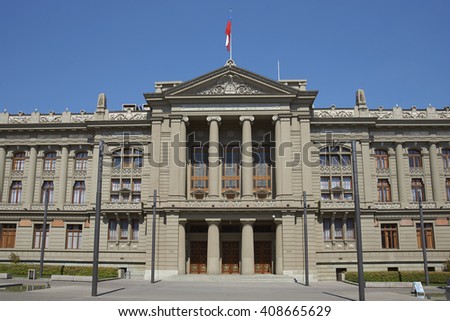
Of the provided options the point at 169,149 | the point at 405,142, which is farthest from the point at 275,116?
the point at 405,142

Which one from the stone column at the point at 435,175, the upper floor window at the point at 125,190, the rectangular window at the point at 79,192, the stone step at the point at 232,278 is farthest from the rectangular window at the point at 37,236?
the stone column at the point at 435,175

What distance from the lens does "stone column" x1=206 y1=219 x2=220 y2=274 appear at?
47.2m

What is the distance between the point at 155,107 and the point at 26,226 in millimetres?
21216

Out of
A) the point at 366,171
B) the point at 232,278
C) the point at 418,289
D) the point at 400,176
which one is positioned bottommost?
the point at 232,278

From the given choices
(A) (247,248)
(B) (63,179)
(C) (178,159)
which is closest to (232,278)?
(A) (247,248)

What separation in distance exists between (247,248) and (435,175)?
959 inches

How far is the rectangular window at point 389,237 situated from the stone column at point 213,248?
756 inches

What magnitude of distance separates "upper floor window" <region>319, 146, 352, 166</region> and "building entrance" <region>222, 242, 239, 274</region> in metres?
14.3

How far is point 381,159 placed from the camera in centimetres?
5416

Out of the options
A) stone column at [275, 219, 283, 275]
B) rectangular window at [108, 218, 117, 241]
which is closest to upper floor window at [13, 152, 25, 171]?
rectangular window at [108, 218, 117, 241]

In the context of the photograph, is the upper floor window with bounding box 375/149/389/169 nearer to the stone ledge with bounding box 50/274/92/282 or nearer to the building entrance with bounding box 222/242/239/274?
the building entrance with bounding box 222/242/239/274

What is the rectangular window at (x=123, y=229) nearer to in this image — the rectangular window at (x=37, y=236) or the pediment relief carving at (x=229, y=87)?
the rectangular window at (x=37, y=236)

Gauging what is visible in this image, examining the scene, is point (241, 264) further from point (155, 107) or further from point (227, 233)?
point (155, 107)

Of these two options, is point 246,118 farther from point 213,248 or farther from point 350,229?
point 350,229
